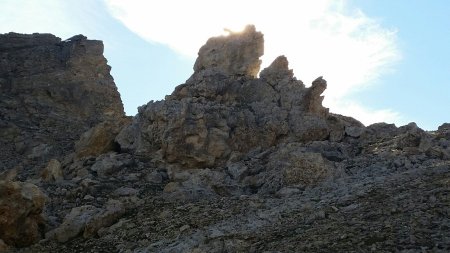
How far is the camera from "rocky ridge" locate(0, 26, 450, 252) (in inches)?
552

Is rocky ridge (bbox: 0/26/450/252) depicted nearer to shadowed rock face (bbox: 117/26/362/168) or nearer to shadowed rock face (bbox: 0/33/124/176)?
shadowed rock face (bbox: 117/26/362/168)

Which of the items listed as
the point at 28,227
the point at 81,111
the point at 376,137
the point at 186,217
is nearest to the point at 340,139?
the point at 376,137

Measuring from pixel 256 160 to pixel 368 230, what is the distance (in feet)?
37.8

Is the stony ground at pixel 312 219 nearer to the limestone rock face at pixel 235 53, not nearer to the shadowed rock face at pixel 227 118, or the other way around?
the shadowed rock face at pixel 227 118

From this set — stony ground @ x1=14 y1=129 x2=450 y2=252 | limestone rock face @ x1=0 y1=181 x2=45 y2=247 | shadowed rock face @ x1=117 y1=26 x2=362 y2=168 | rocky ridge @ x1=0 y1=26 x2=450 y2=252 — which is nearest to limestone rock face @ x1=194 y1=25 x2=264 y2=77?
rocky ridge @ x1=0 y1=26 x2=450 y2=252

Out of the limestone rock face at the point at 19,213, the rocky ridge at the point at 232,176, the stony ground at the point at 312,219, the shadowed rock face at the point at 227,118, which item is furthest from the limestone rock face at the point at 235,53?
the limestone rock face at the point at 19,213

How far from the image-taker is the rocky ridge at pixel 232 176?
552 inches

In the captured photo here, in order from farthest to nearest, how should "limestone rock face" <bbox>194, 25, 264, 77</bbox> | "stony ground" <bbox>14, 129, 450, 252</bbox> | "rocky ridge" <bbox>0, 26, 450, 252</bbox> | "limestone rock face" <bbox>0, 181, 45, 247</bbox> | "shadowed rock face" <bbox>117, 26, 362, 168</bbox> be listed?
"limestone rock face" <bbox>194, 25, 264, 77</bbox> → "shadowed rock face" <bbox>117, 26, 362, 168</bbox> → "limestone rock face" <bbox>0, 181, 45, 247</bbox> → "rocky ridge" <bbox>0, 26, 450, 252</bbox> → "stony ground" <bbox>14, 129, 450, 252</bbox>

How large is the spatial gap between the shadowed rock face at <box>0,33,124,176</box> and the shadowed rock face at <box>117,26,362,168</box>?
385 inches

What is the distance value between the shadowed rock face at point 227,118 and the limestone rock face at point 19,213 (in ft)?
29.8

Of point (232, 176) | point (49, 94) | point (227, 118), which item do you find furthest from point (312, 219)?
point (49, 94)

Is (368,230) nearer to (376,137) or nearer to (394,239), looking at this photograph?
(394,239)

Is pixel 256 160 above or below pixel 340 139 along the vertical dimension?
below

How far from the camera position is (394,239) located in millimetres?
11984
